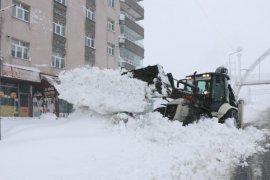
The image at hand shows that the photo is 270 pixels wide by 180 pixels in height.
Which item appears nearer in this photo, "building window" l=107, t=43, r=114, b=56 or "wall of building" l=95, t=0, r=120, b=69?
"wall of building" l=95, t=0, r=120, b=69

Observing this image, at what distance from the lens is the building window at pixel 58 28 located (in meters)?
26.0

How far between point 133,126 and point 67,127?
1823 millimetres

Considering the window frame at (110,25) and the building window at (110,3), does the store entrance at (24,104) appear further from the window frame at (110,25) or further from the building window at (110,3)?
the building window at (110,3)

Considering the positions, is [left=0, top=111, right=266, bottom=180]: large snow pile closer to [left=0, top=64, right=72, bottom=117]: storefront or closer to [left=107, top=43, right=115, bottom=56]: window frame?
[left=0, top=64, right=72, bottom=117]: storefront

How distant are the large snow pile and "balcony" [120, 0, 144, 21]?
91.8ft

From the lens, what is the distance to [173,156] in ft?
26.1

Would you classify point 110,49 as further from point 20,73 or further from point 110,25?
point 20,73

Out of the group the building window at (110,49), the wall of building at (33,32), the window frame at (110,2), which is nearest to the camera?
the wall of building at (33,32)

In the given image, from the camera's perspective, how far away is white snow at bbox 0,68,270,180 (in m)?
6.43

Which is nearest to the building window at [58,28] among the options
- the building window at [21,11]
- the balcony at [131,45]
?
the building window at [21,11]

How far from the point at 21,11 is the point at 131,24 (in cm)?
1680

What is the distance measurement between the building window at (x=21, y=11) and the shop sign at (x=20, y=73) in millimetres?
3343

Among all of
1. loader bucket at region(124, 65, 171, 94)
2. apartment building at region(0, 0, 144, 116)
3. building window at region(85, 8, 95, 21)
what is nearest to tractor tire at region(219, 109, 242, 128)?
loader bucket at region(124, 65, 171, 94)

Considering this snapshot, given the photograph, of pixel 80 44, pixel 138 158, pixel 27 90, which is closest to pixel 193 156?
pixel 138 158
